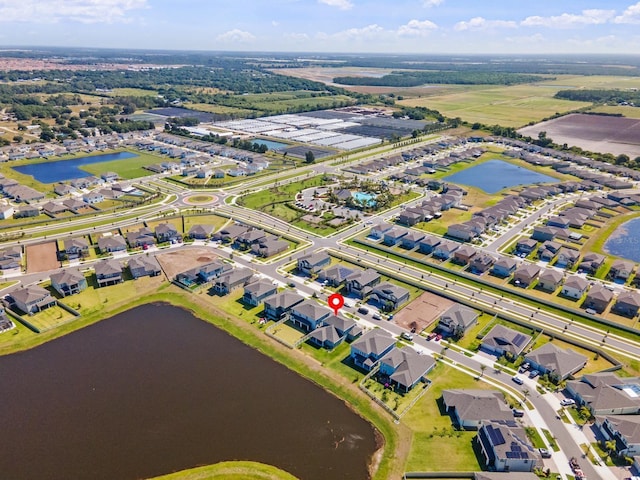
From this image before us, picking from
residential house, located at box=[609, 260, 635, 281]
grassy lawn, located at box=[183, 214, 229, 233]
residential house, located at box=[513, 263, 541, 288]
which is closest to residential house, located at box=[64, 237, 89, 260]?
grassy lawn, located at box=[183, 214, 229, 233]

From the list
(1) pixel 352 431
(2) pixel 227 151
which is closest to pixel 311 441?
(1) pixel 352 431

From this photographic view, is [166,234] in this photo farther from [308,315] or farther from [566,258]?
[566,258]

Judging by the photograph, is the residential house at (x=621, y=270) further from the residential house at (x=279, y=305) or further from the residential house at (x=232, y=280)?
the residential house at (x=232, y=280)

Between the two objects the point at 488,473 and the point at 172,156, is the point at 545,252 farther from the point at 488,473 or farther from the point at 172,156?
the point at 172,156

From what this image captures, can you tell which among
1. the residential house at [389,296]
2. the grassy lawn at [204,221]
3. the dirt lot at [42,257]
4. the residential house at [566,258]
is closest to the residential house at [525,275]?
the residential house at [566,258]

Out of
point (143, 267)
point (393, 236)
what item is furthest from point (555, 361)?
point (143, 267)

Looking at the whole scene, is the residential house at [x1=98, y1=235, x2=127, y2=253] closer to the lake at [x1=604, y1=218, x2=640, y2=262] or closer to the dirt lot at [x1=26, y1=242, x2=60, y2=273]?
the dirt lot at [x1=26, y1=242, x2=60, y2=273]

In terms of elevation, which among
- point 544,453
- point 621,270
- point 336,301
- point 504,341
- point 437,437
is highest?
point 621,270

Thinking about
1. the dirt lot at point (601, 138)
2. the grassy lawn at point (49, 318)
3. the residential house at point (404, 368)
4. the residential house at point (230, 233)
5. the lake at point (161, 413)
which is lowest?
the lake at point (161, 413)
